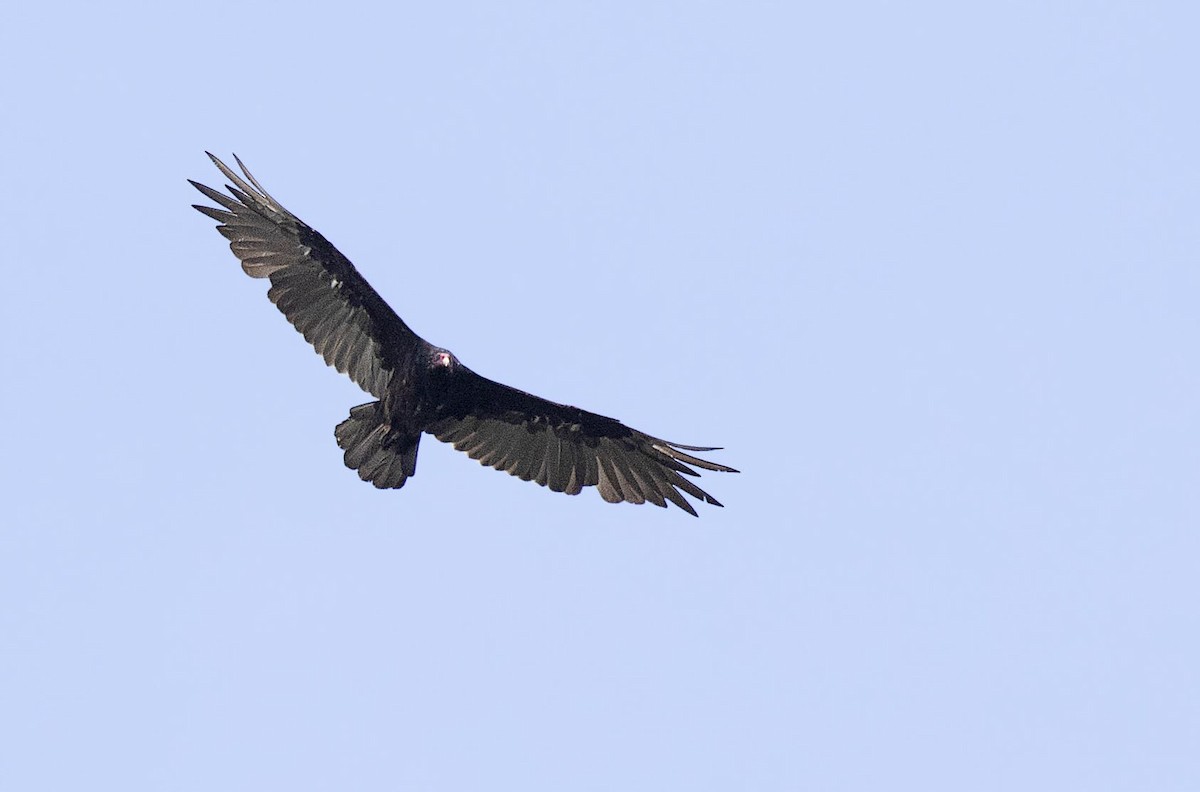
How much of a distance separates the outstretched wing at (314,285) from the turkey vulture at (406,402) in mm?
11

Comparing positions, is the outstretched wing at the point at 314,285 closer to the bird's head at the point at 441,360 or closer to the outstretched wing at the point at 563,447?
the bird's head at the point at 441,360

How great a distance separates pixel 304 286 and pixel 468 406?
2280mm

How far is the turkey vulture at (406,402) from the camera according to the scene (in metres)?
21.3

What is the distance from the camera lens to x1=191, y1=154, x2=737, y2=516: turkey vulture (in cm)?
2130

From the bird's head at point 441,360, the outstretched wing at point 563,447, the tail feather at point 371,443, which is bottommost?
the tail feather at point 371,443

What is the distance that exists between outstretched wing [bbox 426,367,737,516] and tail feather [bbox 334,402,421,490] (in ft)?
2.35

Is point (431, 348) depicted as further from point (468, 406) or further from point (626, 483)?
point (626, 483)

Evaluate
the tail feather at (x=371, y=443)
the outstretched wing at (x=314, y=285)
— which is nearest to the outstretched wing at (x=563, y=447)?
the tail feather at (x=371, y=443)

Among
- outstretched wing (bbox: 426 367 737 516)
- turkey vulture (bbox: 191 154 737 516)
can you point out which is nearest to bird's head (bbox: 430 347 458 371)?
turkey vulture (bbox: 191 154 737 516)

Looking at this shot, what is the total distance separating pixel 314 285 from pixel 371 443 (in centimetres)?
185

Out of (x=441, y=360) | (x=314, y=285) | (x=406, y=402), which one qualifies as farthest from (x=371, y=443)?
(x=314, y=285)

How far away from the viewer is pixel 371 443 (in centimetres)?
2152

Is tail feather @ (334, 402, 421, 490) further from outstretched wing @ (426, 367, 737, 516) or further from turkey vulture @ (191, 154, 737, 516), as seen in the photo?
outstretched wing @ (426, 367, 737, 516)

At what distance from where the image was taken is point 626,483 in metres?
22.3
